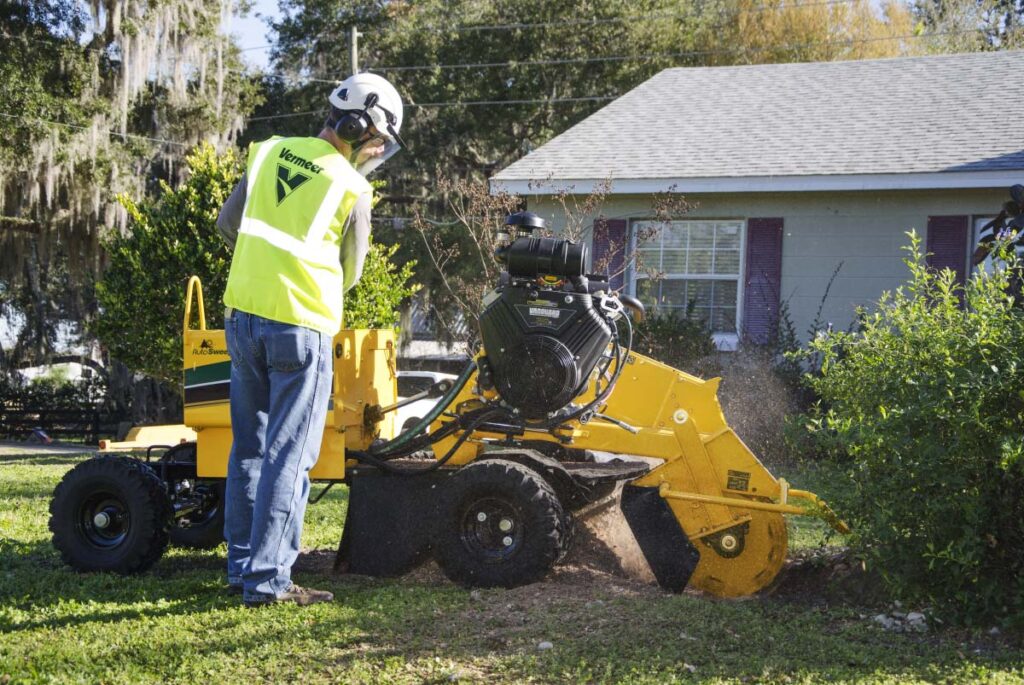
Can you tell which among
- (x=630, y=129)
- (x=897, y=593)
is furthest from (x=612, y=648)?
(x=630, y=129)

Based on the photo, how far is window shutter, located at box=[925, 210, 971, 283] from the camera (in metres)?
13.0

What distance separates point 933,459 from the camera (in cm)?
480

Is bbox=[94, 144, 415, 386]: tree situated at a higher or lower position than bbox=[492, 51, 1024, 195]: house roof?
lower

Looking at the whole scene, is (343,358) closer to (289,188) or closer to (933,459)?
(289,188)

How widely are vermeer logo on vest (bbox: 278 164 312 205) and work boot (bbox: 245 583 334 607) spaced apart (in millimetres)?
1658

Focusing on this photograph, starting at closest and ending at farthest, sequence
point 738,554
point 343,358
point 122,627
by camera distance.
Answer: point 122,627
point 738,554
point 343,358

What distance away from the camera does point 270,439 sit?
4.97 meters

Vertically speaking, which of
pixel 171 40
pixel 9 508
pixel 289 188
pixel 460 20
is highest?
pixel 460 20

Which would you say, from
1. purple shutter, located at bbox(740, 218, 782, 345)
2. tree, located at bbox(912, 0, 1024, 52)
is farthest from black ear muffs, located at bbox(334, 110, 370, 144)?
tree, located at bbox(912, 0, 1024, 52)

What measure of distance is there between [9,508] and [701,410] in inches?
207

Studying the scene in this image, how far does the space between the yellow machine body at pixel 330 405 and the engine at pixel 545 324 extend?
30.4 inches

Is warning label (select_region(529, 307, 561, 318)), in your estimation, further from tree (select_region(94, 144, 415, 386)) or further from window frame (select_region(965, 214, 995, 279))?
window frame (select_region(965, 214, 995, 279))

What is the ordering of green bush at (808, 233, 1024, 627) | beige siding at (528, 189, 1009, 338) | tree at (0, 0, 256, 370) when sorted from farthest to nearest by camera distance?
tree at (0, 0, 256, 370) < beige siding at (528, 189, 1009, 338) < green bush at (808, 233, 1024, 627)

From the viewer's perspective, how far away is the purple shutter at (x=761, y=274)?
13812 millimetres
